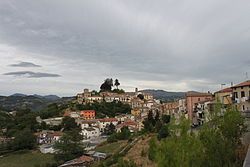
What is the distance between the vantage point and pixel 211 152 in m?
14.1

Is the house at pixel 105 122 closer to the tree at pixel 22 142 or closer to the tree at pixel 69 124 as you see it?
the tree at pixel 69 124

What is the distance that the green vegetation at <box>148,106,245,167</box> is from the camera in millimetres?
10938

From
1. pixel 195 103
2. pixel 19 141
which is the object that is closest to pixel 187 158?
pixel 195 103

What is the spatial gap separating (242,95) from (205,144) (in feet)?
87.5

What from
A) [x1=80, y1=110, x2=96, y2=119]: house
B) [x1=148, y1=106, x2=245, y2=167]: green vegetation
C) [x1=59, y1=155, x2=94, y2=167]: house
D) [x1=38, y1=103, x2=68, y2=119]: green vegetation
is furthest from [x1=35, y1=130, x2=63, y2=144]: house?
[x1=148, y1=106, x2=245, y2=167]: green vegetation

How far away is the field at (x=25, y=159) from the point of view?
52188 mm

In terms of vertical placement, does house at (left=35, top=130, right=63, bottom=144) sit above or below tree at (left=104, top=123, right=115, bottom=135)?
below

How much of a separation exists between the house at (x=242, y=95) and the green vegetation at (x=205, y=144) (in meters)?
22.1

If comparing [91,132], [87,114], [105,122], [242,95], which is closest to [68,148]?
[242,95]

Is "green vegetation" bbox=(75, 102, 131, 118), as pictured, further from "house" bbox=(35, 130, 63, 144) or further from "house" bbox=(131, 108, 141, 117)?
"house" bbox=(35, 130, 63, 144)

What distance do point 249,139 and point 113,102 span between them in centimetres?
9117

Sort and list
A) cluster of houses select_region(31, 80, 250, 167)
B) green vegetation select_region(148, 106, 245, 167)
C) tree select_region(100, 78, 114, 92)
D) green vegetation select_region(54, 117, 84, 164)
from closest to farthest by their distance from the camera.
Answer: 1. green vegetation select_region(148, 106, 245, 167)
2. cluster of houses select_region(31, 80, 250, 167)
3. green vegetation select_region(54, 117, 84, 164)
4. tree select_region(100, 78, 114, 92)

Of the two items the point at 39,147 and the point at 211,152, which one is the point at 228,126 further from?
the point at 39,147

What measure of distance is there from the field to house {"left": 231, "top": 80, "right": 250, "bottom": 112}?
2737 cm
